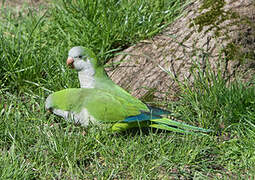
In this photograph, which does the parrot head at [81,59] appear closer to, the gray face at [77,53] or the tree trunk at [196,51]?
the gray face at [77,53]

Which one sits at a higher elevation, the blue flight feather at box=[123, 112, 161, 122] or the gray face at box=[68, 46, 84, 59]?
the gray face at box=[68, 46, 84, 59]

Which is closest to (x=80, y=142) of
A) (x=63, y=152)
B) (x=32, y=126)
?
(x=63, y=152)

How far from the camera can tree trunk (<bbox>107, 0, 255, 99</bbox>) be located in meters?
3.47

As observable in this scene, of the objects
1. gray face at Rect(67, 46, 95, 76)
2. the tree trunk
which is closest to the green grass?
the tree trunk

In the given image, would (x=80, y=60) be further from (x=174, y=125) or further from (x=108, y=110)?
(x=174, y=125)

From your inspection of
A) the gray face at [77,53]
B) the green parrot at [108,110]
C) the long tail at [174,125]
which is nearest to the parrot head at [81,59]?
the gray face at [77,53]

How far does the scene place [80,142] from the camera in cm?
282

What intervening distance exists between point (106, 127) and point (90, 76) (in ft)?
1.96

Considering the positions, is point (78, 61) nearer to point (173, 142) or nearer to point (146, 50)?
point (146, 50)

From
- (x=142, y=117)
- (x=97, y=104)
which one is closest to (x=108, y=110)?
(x=97, y=104)

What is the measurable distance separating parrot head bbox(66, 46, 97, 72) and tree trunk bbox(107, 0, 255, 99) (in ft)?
1.45

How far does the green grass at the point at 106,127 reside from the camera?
2.75 metres

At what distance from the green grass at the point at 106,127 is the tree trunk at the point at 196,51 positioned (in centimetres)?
20

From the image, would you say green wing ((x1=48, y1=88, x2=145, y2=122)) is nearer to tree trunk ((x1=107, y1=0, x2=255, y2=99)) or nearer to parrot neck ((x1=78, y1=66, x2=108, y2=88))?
parrot neck ((x1=78, y1=66, x2=108, y2=88))
